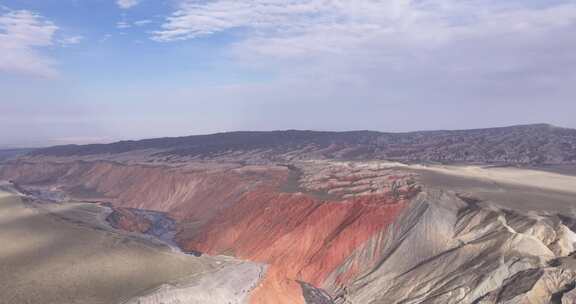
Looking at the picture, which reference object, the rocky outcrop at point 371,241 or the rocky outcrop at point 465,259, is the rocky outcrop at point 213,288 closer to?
the rocky outcrop at point 371,241

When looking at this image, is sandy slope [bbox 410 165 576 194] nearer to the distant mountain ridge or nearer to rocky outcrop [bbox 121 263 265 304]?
the distant mountain ridge

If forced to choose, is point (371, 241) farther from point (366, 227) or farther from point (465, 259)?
point (465, 259)

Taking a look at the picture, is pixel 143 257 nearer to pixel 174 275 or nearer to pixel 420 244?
pixel 174 275

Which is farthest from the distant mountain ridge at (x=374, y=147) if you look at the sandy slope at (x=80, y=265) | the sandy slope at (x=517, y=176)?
the sandy slope at (x=80, y=265)

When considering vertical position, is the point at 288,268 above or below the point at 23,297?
below

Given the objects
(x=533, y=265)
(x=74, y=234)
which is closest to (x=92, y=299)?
(x=74, y=234)

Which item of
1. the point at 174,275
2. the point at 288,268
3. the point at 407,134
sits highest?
the point at 407,134
